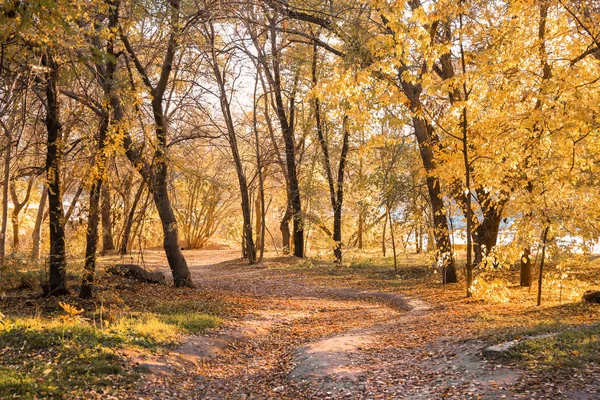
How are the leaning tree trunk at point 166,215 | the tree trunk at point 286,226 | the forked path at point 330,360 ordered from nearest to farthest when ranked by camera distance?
the forked path at point 330,360, the leaning tree trunk at point 166,215, the tree trunk at point 286,226

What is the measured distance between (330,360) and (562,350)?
2871mm

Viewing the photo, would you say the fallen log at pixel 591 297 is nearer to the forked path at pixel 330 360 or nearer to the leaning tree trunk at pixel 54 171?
the forked path at pixel 330 360

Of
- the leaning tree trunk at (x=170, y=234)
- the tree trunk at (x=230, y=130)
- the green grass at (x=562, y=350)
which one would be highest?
the tree trunk at (x=230, y=130)

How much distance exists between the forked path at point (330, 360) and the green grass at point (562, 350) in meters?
0.40

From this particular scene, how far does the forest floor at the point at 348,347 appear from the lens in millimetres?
5902

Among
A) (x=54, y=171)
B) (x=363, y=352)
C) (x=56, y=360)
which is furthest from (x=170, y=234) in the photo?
(x=56, y=360)

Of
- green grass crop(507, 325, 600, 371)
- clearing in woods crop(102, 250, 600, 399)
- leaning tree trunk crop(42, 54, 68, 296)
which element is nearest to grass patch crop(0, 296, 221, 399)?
clearing in woods crop(102, 250, 600, 399)

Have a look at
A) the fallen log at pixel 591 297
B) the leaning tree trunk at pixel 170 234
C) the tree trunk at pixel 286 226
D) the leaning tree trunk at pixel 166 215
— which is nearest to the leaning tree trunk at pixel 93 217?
the leaning tree trunk at pixel 166 215

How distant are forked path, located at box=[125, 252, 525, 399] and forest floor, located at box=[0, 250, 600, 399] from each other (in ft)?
0.07

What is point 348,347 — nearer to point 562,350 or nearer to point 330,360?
point 330,360

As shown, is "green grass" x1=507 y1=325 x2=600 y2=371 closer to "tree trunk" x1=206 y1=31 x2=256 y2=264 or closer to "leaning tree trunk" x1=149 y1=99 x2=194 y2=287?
"leaning tree trunk" x1=149 y1=99 x2=194 y2=287

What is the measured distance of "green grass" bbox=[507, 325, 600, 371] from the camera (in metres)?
5.93

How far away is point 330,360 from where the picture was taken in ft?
24.1

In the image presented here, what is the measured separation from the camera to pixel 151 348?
→ 7230 millimetres
